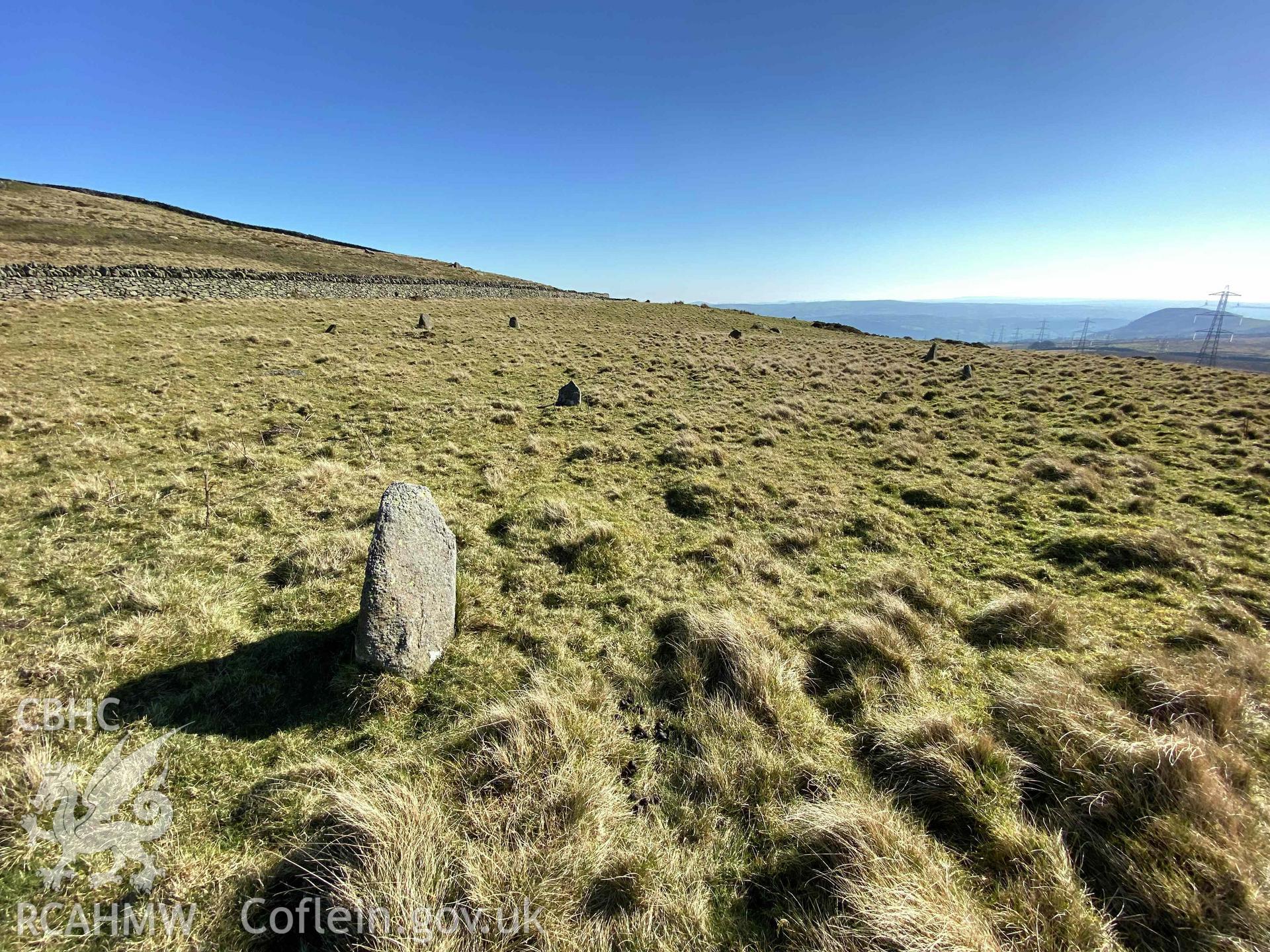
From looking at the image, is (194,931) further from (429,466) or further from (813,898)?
(429,466)

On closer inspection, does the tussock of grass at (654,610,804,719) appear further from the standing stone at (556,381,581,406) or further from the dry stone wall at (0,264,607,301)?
the dry stone wall at (0,264,607,301)

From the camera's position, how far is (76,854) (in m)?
3.06

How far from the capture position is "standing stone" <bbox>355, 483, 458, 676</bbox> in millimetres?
4652

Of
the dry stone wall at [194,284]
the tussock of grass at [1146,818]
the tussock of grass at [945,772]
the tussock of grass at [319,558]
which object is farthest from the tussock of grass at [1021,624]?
the dry stone wall at [194,284]

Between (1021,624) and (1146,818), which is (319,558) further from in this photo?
(1021,624)

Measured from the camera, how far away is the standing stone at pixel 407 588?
15.3 feet

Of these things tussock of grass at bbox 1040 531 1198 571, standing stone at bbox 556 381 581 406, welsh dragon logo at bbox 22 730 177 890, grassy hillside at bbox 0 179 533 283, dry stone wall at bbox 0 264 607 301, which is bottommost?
welsh dragon logo at bbox 22 730 177 890

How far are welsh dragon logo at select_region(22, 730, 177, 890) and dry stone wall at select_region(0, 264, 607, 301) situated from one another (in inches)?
1353

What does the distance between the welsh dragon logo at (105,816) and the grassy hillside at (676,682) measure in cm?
9

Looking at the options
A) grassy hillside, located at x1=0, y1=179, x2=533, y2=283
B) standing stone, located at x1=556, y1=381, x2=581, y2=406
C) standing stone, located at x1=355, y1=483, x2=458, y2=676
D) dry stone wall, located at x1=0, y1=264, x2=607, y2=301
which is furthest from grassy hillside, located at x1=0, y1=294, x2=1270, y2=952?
grassy hillside, located at x1=0, y1=179, x2=533, y2=283

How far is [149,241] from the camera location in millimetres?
42469

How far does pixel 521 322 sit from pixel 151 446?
1188 inches

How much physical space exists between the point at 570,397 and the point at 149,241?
51.7 metres

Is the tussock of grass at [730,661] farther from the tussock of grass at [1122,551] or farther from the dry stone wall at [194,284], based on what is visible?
the dry stone wall at [194,284]
